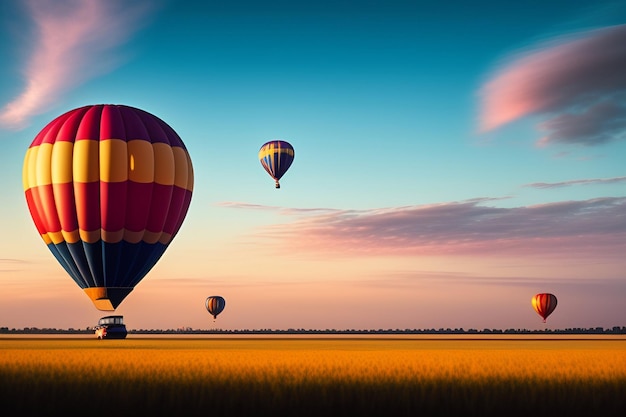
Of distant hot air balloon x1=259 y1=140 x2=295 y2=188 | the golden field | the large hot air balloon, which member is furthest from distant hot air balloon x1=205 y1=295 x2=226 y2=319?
the golden field

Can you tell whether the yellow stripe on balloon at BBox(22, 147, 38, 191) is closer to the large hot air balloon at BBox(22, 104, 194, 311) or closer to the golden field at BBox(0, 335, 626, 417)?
the large hot air balloon at BBox(22, 104, 194, 311)

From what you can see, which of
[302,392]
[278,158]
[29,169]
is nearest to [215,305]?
[278,158]

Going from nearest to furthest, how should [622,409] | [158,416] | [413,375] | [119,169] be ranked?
1. [158,416]
2. [622,409]
3. [413,375]
4. [119,169]

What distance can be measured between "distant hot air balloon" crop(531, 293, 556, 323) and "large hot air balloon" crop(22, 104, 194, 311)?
2670 inches

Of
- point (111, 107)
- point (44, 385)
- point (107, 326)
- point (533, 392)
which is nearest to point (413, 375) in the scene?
point (533, 392)

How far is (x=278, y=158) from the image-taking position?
71812 mm

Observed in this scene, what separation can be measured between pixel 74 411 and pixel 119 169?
30.7 m

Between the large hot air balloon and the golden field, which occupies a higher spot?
the large hot air balloon

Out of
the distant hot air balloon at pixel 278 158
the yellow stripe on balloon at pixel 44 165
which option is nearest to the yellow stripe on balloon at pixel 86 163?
the yellow stripe on balloon at pixel 44 165

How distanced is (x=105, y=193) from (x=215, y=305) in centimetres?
6528

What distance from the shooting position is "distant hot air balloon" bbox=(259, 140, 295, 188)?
71.9m

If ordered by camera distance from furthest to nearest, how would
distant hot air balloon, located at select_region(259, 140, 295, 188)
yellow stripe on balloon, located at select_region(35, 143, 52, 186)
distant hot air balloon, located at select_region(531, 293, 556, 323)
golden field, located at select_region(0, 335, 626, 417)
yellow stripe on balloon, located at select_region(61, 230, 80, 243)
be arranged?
distant hot air balloon, located at select_region(531, 293, 556, 323), distant hot air balloon, located at select_region(259, 140, 295, 188), yellow stripe on balloon, located at select_region(35, 143, 52, 186), yellow stripe on balloon, located at select_region(61, 230, 80, 243), golden field, located at select_region(0, 335, 626, 417)

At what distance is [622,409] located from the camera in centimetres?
1467

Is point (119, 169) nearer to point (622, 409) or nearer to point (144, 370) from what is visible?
point (144, 370)
